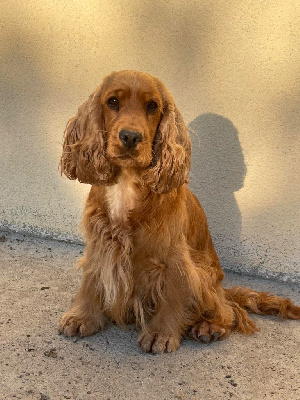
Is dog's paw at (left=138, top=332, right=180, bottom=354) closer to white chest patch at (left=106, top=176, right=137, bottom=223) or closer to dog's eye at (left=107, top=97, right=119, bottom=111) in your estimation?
white chest patch at (left=106, top=176, right=137, bottom=223)

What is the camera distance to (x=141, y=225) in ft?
8.05

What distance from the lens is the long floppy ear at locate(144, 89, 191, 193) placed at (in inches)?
92.1

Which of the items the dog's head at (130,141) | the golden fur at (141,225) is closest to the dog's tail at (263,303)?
the golden fur at (141,225)

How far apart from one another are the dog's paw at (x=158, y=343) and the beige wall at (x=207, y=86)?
1.12m

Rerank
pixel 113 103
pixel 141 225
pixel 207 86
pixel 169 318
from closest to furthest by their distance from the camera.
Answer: pixel 113 103
pixel 141 225
pixel 169 318
pixel 207 86

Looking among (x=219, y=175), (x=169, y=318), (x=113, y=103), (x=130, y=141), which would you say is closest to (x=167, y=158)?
(x=130, y=141)

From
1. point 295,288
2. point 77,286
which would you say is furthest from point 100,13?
point 295,288

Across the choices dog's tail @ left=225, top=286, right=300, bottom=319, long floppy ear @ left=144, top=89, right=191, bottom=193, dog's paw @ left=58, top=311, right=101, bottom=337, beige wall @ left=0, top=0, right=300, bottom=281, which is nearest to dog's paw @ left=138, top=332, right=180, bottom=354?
dog's paw @ left=58, top=311, right=101, bottom=337

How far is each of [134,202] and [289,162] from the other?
4.23 ft

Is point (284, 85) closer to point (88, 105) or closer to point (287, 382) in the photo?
point (88, 105)

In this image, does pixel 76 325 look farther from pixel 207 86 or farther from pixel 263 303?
pixel 207 86

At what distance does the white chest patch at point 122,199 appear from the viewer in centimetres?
246

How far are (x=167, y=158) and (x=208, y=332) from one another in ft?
3.16

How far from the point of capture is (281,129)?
10.5 feet
